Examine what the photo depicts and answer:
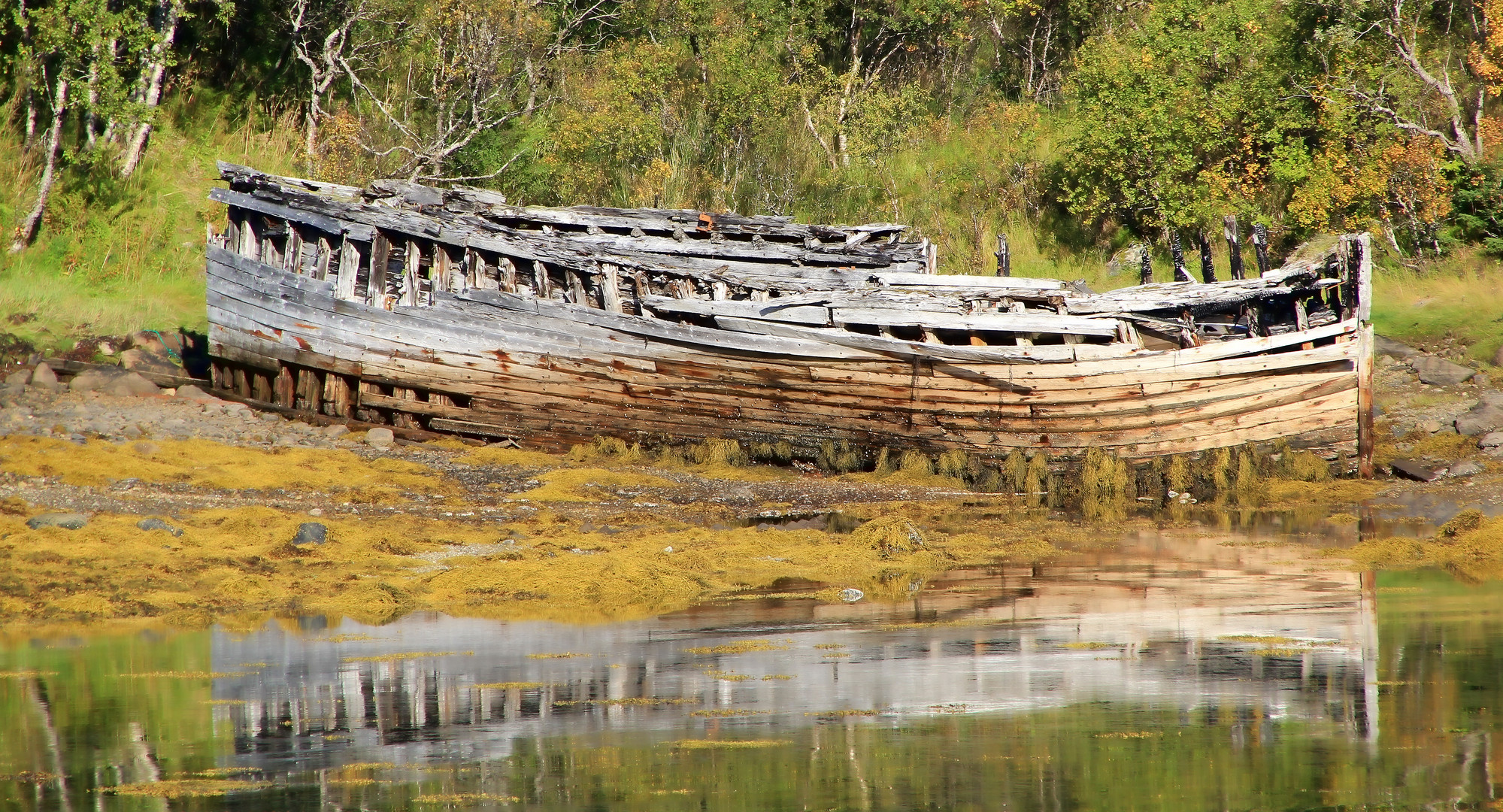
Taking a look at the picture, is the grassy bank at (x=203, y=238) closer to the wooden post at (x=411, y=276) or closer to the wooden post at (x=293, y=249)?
the wooden post at (x=293, y=249)

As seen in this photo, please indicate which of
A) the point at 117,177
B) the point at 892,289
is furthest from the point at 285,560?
the point at 117,177

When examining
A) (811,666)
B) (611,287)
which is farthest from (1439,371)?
(811,666)

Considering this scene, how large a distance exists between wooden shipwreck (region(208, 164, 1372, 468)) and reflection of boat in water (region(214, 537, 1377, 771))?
20.4 ft

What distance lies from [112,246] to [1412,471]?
21.3 m

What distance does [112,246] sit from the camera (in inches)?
960

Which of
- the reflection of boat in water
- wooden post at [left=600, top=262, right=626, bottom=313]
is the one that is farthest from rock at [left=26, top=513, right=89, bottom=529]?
wooden post at [left=600, top=262, right=626, bottom=313]

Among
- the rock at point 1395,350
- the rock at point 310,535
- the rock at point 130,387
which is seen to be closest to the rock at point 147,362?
the rock at point 130,387

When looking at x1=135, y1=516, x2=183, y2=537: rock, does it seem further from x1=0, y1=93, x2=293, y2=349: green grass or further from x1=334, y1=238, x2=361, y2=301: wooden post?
x1=0, y1=93, x2=293, y2=349: green grass

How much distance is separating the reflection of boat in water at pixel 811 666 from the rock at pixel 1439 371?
10.4 m

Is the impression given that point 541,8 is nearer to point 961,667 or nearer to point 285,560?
→ point 285,560

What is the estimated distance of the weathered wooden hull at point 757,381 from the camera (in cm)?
1630

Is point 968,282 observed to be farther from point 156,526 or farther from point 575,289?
point 156,526

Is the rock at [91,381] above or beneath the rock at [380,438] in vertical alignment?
above

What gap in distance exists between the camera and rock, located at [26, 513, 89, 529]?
11.5 m
